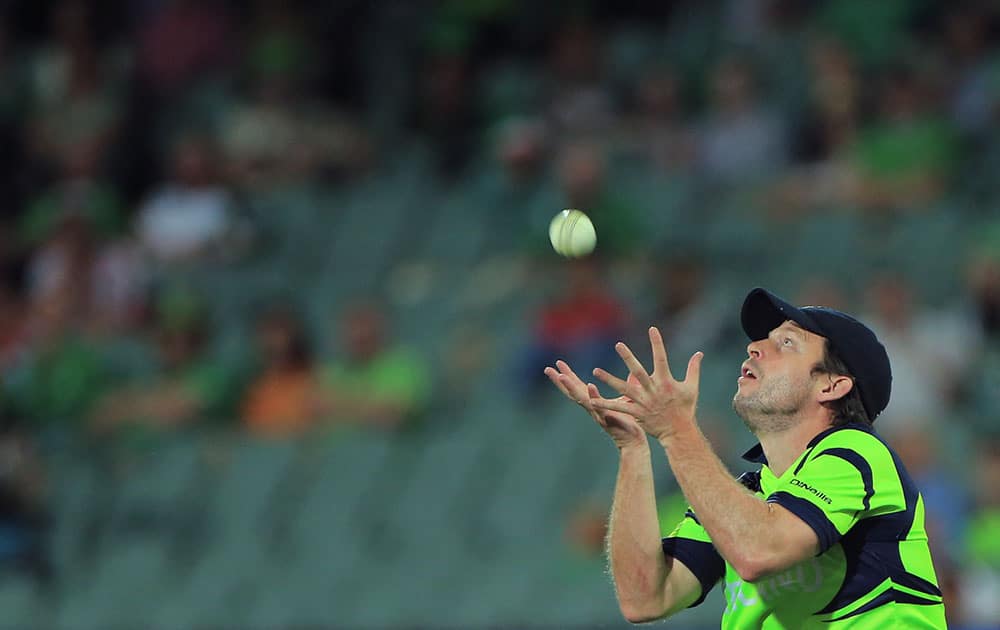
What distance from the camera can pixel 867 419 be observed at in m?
4.80

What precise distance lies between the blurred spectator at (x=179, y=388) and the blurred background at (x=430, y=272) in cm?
2

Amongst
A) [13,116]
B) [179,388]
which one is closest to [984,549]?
[179,388]

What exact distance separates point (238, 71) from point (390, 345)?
4.21m

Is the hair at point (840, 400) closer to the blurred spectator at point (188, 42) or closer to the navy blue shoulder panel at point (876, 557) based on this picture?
the navy blue shoulder panel at point (876, 557)

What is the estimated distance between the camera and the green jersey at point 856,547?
14.6 ft

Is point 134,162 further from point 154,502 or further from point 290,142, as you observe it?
point 154,502

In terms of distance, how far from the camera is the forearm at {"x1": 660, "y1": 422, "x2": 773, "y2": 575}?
169 inches

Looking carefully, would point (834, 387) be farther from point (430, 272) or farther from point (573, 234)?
point (430, 272)

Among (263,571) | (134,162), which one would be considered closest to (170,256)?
(134,162)

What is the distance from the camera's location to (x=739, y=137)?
488 inches

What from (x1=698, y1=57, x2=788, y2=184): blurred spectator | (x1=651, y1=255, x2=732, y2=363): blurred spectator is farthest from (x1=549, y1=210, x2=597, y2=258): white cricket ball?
(x1=698, y1=57, x2=788, y2=184): blurred spectator

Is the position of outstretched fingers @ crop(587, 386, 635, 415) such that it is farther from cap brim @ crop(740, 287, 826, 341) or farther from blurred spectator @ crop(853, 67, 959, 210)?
blurred spectator @ crop(853, 67, 959, 210)

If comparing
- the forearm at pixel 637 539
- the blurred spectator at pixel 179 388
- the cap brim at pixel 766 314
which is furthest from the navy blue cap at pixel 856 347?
the blurred spectator at pixel 179 388

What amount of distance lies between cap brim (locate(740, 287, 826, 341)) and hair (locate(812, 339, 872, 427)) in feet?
0.27
